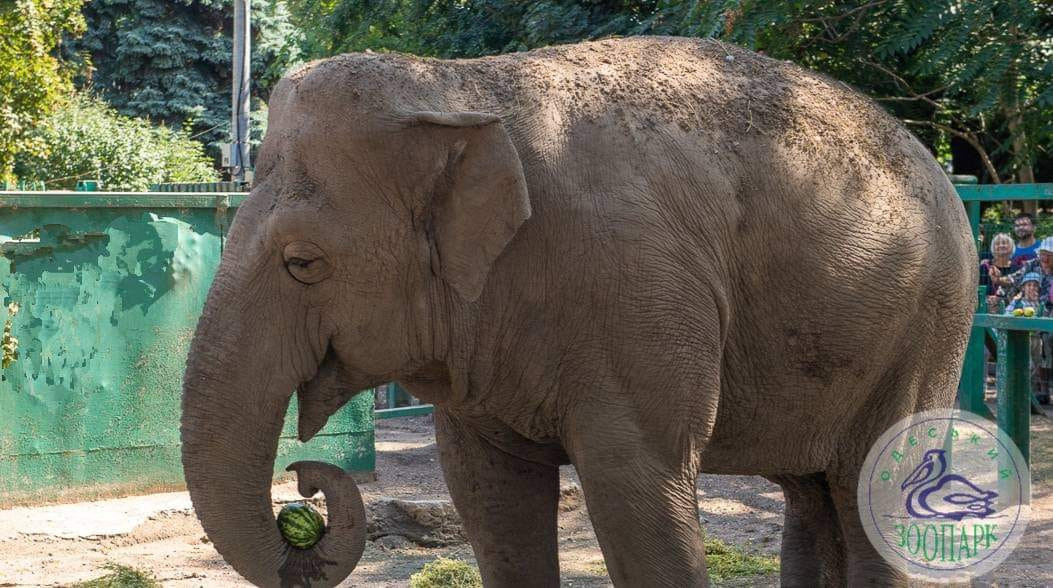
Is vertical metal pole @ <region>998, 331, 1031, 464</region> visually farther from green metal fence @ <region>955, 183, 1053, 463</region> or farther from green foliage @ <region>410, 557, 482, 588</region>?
green foliage @ <region>410, 557, 482, 588</region>

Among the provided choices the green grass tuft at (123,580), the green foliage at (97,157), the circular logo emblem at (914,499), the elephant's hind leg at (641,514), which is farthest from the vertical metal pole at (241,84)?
the elephant's hind leg at (641,514)

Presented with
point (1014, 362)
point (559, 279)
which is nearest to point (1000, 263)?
point (1014, 362)

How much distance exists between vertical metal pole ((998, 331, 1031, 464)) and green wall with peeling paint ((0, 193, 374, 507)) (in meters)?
5.04

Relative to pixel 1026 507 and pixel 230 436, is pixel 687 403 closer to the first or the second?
pixel 230 436

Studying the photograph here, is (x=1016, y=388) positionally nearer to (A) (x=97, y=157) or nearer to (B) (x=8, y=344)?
(B) (x=8, y=344)

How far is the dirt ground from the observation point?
706 cm

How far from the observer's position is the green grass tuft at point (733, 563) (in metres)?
6.92

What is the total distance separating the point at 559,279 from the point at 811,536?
207 centimetres

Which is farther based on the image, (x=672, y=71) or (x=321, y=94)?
(x=672, y=71)

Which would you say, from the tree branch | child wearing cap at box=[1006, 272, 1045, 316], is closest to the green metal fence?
child wearing cap at box=[1006, 272, 1045, 316]

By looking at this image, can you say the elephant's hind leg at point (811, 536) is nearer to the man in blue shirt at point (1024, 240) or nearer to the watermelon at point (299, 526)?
the watermelon at point (299, 526)

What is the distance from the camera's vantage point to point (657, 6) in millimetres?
12305

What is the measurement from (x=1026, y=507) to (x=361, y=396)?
4.57 metres

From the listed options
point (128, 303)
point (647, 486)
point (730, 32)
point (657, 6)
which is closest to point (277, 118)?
point (647, 486)
